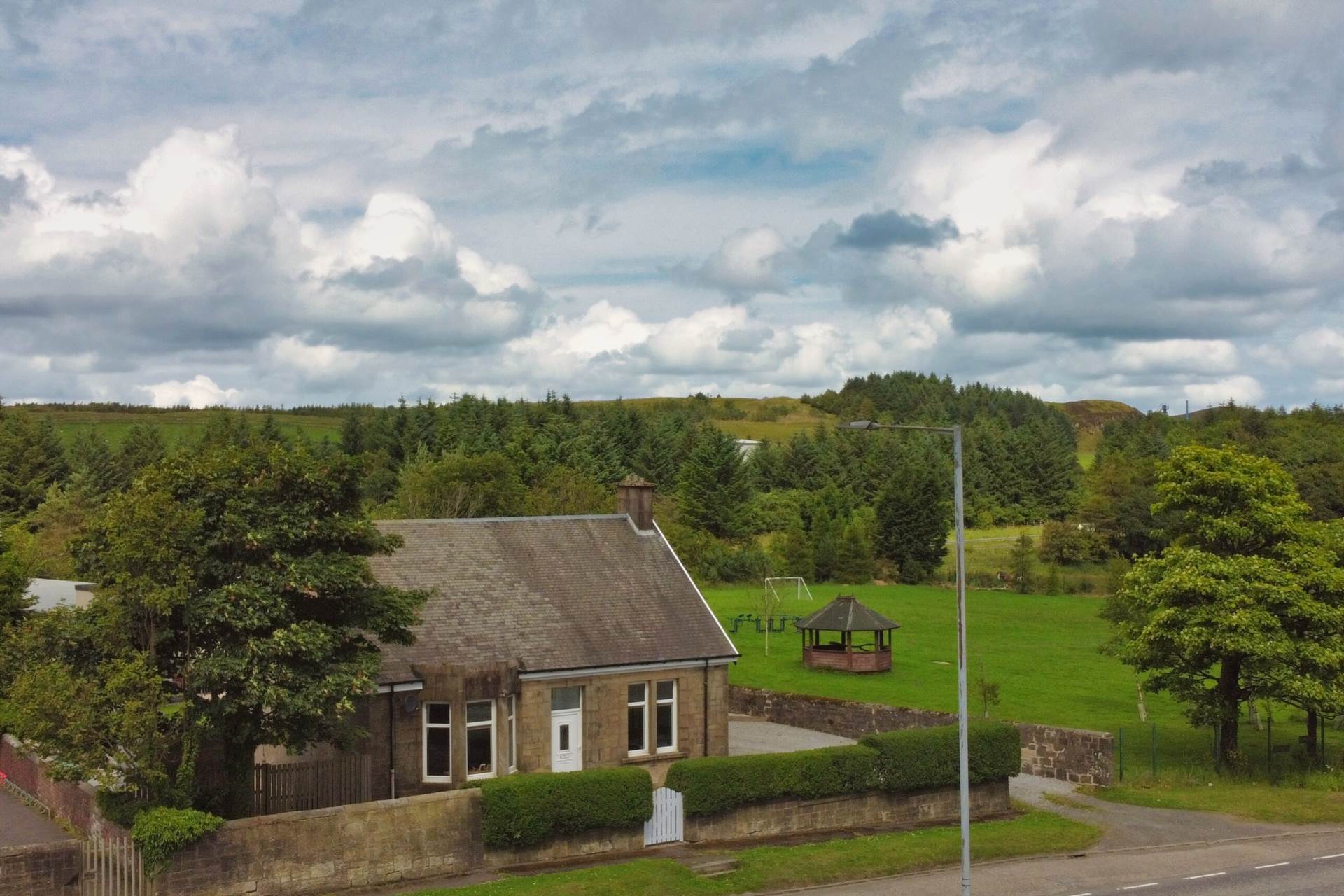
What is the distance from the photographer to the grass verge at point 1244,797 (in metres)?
30.5

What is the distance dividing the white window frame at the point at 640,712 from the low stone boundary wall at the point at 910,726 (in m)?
8.51

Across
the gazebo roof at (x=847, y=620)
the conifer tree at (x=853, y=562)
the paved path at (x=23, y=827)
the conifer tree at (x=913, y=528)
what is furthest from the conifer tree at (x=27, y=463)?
the paved path at (x=23, y=827)

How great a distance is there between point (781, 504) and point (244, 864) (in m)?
96.0

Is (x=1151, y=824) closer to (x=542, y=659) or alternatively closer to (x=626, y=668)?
(x=626, y=668)

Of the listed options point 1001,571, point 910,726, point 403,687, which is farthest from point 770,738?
point 1001,571

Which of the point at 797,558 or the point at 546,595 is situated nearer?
the point at 546,595

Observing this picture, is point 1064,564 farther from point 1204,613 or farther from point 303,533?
point 303,533

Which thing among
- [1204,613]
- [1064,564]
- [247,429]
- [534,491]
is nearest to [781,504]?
[1064,564]

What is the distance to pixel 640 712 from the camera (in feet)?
105

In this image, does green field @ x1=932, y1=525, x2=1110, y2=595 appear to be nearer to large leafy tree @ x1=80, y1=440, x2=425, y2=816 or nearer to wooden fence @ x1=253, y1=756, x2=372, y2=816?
wooden fence @ x1=253, y1=756, x2=372, y2=816

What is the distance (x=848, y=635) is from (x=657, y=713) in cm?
2341

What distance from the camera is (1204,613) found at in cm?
3309

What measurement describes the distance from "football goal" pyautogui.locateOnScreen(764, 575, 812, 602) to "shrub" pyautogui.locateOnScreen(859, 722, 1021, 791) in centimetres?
4674

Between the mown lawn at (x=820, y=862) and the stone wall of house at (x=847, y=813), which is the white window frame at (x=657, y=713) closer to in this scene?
the stone wall of house at (x=847, y=813)
